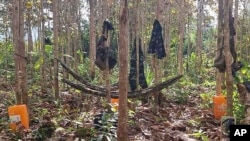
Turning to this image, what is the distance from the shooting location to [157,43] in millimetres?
7922

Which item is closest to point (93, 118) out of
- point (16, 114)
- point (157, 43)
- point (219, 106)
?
point (16, 114)

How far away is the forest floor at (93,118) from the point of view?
5.72 m

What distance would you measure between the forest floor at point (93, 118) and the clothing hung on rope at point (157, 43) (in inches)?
48.8

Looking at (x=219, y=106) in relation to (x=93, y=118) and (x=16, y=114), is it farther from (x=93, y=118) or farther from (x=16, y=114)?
(x=16, y=114)

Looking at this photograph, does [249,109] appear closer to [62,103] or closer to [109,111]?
[109,111]

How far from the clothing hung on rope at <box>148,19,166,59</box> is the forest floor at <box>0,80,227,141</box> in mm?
1239

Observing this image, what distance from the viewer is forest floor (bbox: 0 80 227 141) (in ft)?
18.8

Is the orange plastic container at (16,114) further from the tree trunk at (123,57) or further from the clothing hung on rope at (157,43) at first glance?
the clothing hung on rope at (157,43)

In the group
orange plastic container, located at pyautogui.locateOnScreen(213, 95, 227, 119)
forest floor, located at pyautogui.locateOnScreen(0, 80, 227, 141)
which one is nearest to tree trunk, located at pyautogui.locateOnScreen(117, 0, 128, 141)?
forest floor, located at pyautogui.locateOnScreen(0, 80, 227, 141)

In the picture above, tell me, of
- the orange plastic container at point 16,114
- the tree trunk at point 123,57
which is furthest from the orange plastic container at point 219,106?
the orange plastic container at point 16,114

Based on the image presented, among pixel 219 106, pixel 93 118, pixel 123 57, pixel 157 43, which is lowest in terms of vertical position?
pixel 93 118

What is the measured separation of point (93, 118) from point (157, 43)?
225 centimetres

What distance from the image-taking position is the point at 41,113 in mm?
7504

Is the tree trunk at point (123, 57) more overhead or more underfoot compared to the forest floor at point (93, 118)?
more overhead
